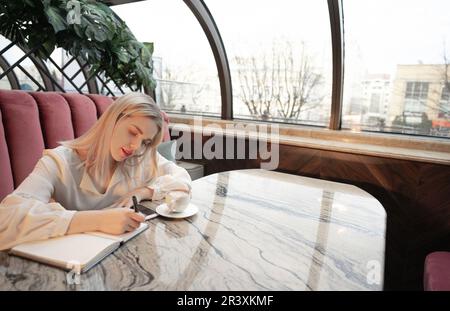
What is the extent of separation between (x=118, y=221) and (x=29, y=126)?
3.87 ft

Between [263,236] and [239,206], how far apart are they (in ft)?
1.09

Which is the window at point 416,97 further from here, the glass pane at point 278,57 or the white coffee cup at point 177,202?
the white coffee cup at point 177,202

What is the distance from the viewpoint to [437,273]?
151cm

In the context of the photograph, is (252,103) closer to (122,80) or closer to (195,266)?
(122,80)

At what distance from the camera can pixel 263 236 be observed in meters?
1.09

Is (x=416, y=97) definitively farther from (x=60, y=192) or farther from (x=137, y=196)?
(x=60, y=192)

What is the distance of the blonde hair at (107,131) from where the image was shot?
46.1 inches

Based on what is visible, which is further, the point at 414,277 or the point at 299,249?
the point at 414,277

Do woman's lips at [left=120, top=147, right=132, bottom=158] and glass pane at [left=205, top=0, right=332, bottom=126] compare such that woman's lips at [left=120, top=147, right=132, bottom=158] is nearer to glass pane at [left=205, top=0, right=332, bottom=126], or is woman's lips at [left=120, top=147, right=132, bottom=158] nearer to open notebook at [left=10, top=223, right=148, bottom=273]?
open notebook at [left=10, top=223, right=148, bottom=273]

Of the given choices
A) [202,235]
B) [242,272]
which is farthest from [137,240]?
[242,272]

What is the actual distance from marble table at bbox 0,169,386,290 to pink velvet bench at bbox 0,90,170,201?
2.98ft

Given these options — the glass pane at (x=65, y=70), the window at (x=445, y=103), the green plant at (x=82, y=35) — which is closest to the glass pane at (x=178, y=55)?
the green plant at (x=82, y=35)

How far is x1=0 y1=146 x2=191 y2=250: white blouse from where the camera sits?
0.89m
